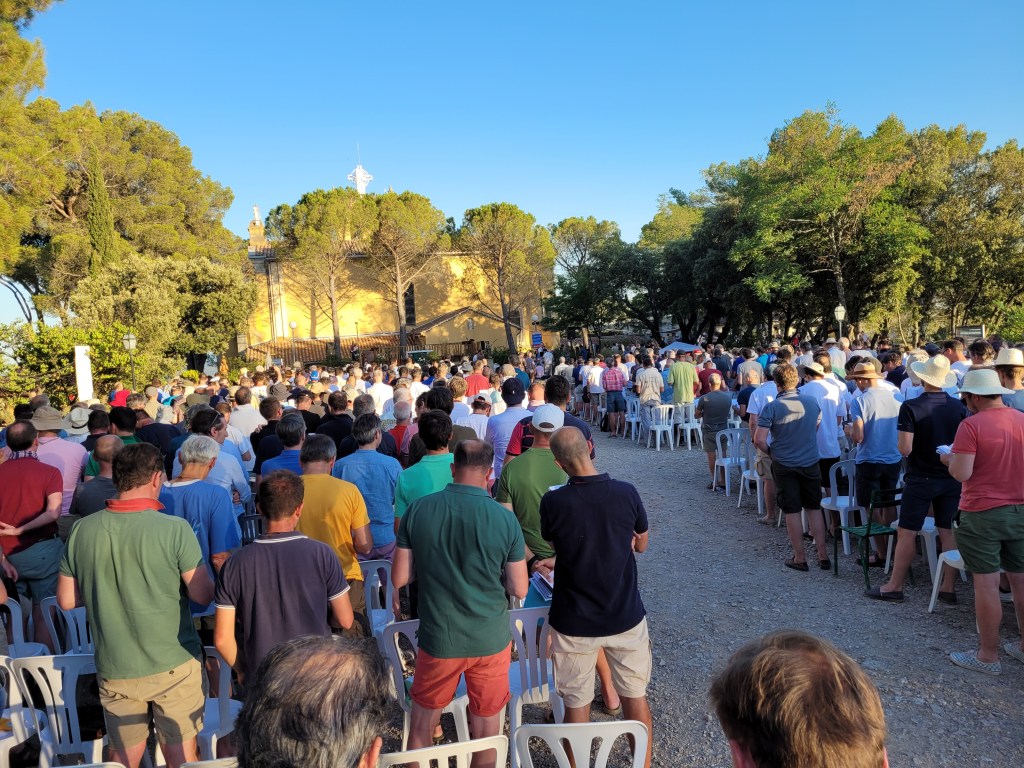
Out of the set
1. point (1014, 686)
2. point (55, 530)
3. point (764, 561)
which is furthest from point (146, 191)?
point (1014, 686)

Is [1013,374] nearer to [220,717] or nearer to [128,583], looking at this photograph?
[220,717]

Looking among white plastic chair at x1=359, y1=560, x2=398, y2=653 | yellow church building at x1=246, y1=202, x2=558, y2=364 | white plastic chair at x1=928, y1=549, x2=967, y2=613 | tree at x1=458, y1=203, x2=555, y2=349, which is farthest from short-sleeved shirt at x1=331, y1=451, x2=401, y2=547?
yellow church building at x1=246, y1=202, x2=558, y2=364

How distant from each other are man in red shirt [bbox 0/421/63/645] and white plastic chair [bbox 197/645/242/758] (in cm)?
196

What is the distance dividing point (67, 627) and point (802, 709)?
13.6 feet

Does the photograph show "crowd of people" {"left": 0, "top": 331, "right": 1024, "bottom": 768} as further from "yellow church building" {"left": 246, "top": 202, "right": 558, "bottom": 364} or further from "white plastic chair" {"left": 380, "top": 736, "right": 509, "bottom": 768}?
"yellow church building" {"left": 246, "top": 202, "right": 558, "bottom": 364}

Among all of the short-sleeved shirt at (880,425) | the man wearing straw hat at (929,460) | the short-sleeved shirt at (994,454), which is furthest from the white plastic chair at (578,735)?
the short-sleeved shirt at (880,425)

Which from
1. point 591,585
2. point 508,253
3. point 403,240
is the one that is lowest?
point 591,585

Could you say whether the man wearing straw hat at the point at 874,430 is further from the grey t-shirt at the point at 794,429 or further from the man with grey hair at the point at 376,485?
the man with grey hair at the point at 376,485

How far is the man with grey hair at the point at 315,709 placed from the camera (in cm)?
113

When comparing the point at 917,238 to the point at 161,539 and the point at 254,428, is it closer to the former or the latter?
the point at 254,428

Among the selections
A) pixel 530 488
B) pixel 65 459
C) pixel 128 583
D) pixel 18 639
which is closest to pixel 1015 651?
pixel 530 488

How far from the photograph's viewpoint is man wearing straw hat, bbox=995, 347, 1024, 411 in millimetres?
4422

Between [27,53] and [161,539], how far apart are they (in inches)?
773

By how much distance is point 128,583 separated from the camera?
2.39 m
